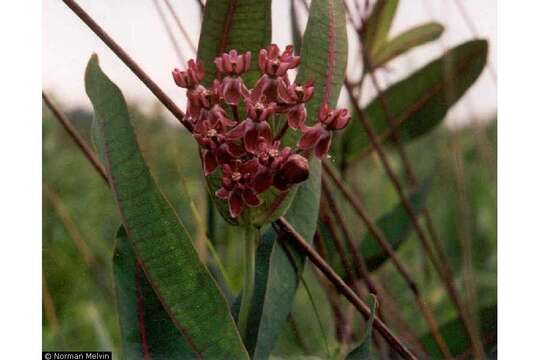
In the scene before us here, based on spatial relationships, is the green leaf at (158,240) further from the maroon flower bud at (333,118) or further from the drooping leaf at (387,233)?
the drooping leaf at (387,233)

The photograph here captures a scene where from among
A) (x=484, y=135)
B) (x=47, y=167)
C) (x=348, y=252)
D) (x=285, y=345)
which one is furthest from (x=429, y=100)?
(x=47, y=167)

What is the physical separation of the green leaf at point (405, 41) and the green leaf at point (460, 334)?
0.30m

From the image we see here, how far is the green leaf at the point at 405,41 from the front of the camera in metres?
0.94

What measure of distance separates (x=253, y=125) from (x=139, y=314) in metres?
0.18

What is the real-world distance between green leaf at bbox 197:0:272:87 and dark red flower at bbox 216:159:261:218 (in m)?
0.09

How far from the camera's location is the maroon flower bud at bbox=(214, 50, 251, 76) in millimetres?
683

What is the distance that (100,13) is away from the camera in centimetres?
88

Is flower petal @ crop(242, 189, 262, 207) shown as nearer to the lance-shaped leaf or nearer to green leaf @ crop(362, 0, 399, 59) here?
the lance-shaped leaf

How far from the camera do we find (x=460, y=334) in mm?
884

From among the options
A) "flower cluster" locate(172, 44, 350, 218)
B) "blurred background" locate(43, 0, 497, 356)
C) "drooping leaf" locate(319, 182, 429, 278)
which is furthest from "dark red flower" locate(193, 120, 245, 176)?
"drooping leaf" locate(319, 182, 429, 278)

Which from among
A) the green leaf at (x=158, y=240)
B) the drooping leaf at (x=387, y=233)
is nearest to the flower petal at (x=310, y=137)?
the green leaf at (x=158, y=240)

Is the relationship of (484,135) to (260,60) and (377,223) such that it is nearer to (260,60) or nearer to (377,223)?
(377,223)
